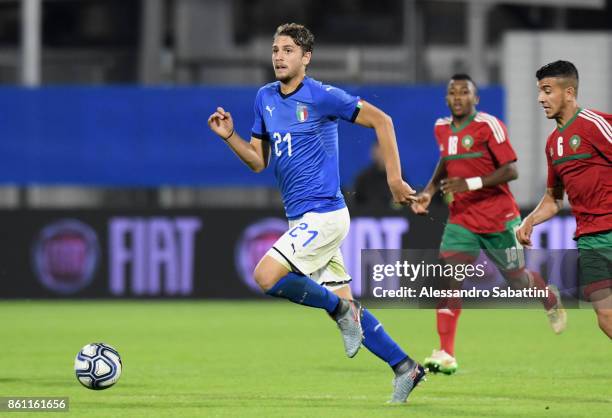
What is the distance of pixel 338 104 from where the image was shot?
884 centimetres

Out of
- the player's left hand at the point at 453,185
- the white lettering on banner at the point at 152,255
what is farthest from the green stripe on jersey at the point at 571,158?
the white lettering on banner at the point at 152,255

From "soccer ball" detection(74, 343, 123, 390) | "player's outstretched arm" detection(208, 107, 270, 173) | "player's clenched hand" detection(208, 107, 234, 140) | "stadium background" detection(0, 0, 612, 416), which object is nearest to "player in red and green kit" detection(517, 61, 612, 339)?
"player's outstretched arm" detection(208, 107, 270, 173)

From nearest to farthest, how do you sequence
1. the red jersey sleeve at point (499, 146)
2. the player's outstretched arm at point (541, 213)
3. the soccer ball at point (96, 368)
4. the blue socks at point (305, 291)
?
the blue socks at point (305, 291) → the player's outstretched arm at point (541, 213) → the soccer ball at point (96, 368) → the red jersey sleeve at point (499, 146)

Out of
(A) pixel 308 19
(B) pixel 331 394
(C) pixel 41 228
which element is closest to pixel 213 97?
(C) pixel 41 228

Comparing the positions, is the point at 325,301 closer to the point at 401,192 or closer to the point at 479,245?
the point at 401,192

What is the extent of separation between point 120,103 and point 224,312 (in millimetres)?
3320

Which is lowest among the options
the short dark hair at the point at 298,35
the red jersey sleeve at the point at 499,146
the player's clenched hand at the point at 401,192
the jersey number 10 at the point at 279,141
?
the player's clenched hand at the point at 401,192

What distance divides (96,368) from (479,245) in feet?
11.2

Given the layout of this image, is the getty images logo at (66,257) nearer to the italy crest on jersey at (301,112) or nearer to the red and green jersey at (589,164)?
the italy crest on jersey at (301,112)

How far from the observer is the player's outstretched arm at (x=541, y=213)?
9086mm

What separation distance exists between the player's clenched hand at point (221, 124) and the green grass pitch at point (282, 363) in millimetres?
1643

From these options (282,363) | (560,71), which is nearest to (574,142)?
(560,71)

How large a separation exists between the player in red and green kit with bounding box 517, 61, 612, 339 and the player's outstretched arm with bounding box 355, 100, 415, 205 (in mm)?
981

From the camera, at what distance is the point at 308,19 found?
30.6m
